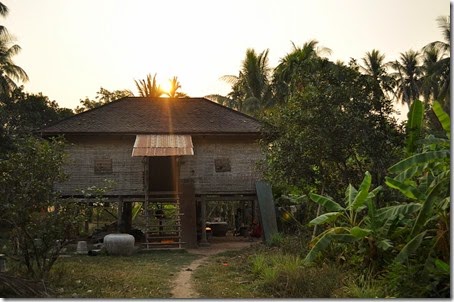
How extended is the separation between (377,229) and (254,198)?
976 centimetres

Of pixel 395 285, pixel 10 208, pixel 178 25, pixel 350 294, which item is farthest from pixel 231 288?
pixel 178 25

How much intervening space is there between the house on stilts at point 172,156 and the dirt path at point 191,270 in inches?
27.4

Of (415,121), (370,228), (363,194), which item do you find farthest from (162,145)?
(370,228)

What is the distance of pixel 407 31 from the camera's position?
28.2ft

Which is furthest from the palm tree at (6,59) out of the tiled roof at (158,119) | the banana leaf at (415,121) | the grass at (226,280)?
the banana leaf at (415,121)

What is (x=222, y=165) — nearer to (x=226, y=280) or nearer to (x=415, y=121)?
(x=226, y=280)

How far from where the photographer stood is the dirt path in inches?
307

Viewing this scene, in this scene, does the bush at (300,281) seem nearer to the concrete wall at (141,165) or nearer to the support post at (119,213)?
the concrete wall at (141,165)

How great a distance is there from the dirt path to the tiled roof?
3501 millimetres

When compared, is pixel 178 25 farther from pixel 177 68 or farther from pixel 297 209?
pixel 297 209

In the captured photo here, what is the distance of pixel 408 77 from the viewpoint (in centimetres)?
1248

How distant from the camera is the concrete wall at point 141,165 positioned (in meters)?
16.0

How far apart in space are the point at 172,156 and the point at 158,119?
56.2 inches

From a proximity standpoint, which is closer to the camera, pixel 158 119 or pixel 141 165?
pixel 141 165
